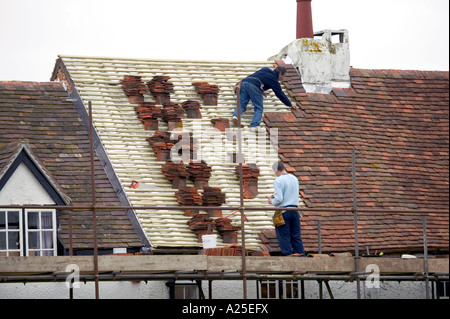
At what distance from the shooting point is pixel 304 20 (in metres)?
30.0

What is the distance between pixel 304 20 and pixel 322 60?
1.62m

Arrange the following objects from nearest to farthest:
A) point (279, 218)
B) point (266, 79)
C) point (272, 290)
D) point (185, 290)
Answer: point (279, 218)
point (185, 290)
point (272, 290)
point (266, 79)

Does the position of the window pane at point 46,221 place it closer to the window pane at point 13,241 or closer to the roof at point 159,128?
the window pane at point 13,241

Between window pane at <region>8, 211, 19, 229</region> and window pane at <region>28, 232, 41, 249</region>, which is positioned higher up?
window pane at <region>8, 211, 19, 229</region>

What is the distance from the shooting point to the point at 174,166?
2478 centimetres

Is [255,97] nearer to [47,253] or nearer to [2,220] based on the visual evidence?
[47,253]

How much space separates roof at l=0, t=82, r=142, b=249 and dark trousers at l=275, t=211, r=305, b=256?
2.95m

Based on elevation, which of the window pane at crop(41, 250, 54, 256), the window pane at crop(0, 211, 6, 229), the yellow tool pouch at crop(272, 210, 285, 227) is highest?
the window pane at crop(0, 211, 6, 229)

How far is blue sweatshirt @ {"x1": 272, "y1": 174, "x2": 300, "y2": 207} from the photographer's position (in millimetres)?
21766

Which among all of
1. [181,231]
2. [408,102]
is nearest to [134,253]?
[181,231]

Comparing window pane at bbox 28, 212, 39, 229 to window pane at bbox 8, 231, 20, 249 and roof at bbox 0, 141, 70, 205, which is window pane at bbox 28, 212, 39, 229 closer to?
window pane at bbox 8, 231, 20, 249

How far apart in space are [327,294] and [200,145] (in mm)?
4488

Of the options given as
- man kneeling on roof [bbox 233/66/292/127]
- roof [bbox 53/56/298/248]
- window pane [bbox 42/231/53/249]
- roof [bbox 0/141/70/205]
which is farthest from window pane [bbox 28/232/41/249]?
man kneeling on roof [bbox 233/66/292/127]

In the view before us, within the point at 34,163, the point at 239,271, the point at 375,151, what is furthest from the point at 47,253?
the point at 375,151
